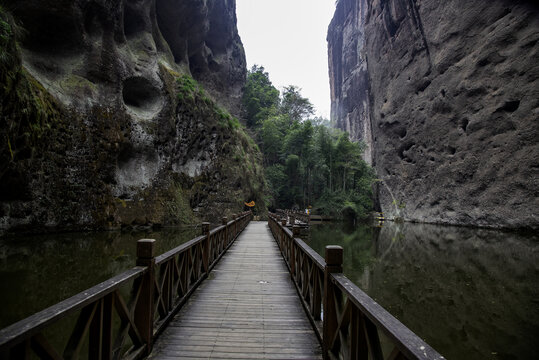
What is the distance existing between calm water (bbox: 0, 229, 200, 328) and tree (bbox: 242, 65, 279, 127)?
32.9 metres

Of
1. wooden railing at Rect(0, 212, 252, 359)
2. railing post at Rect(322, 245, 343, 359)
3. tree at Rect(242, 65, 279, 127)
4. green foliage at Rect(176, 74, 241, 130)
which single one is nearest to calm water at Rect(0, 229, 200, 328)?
wooden railing at Rect(0, 212, 252, 359)

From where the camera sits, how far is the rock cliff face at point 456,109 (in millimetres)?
18750

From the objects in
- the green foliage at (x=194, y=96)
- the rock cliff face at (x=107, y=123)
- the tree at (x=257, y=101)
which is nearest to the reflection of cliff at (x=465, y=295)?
the rock cliff face at (x=107, y=123)

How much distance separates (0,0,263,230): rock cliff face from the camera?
11664 mm

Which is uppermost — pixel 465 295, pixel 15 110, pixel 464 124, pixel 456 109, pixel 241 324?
pixel 456 109

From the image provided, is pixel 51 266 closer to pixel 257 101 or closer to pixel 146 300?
pixel 146 300

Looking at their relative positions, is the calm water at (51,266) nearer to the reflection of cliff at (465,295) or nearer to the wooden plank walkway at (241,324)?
the wooden plank walkway at (241,324)

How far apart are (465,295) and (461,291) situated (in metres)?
0.32

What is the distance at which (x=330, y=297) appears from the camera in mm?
3037

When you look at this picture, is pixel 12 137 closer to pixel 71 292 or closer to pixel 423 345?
pixel 71 292

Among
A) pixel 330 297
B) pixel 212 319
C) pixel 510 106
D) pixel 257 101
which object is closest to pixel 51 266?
pixel 212 319

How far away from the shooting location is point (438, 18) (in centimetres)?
2538

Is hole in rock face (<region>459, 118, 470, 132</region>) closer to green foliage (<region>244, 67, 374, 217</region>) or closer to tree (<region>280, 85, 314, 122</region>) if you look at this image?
green foliage (<region>244, 67, 374, 217</region>)

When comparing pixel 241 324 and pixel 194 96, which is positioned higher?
pixel 194 96
